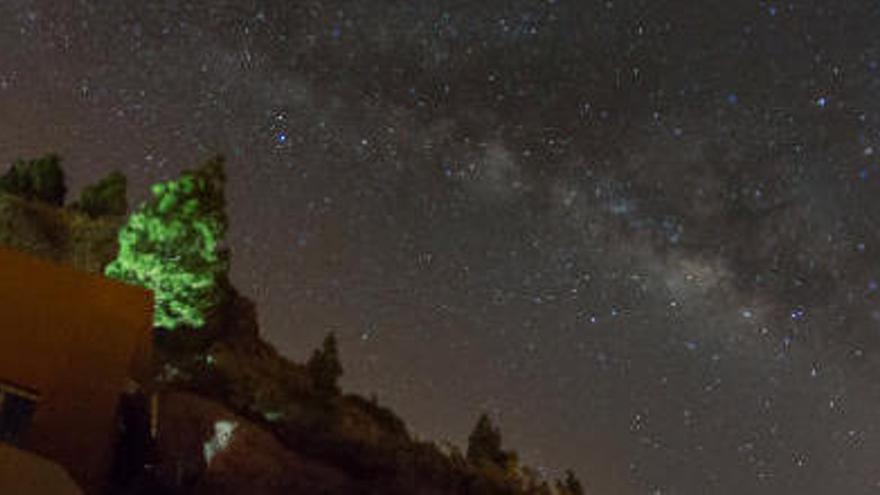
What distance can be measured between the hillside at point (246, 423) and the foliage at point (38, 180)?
73 centimetres

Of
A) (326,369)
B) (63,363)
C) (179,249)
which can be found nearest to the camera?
(63,363)

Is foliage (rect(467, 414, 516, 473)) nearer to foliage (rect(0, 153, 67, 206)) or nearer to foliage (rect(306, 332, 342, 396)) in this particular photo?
foliage (rect(306, 332, 342, 396))

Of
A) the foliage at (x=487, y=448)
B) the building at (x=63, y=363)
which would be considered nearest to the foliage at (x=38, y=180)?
the building at (x=63, y=363)

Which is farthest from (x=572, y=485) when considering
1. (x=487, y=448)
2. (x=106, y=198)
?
(x=106, y=198)

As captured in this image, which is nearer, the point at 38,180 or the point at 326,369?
the point at 38,180

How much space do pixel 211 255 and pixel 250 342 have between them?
9.54 meters

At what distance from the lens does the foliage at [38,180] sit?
2555cm

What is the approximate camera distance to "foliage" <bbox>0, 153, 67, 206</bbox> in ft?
83.8

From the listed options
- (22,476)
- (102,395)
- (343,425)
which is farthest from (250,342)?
(22,476)

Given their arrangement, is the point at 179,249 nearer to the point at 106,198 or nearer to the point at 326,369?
the point at 106,198

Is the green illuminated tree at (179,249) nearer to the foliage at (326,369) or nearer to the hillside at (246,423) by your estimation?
the hillside at (246,423)

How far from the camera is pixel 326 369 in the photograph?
108ft

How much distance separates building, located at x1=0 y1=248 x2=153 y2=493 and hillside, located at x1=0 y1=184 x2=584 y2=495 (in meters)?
2.02

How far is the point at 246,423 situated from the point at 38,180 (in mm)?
11104
